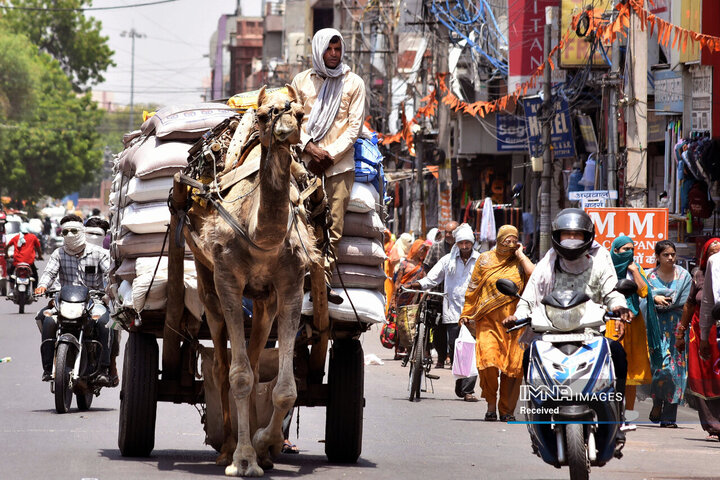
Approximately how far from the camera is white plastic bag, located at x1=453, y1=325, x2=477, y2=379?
1434 centimetres

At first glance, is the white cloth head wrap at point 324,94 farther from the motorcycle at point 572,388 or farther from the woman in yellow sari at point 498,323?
the woman in yellow sari at point 498,323

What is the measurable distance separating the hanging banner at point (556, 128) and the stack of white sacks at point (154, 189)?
13.5 metres

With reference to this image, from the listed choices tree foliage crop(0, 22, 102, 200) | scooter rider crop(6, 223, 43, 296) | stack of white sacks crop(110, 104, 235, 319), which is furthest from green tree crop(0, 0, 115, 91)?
stack of white sacks crop(110, 104, 235, 319)

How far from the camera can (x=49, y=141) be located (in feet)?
273

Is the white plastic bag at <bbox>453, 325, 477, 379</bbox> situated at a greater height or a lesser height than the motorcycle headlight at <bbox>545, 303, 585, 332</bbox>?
lesser

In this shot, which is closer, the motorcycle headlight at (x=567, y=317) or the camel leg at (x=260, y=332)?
the motorcycle headlight at (x=567, y=317)

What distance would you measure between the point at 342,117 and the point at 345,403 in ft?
6.76

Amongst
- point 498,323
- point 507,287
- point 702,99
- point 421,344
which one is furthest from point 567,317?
point 702,99

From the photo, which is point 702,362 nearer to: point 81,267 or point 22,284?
point 81,267

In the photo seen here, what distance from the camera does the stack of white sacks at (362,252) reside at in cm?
933

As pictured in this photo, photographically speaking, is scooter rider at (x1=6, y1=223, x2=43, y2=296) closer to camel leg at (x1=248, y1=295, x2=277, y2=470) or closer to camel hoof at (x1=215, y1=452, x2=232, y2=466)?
camel hoof at (x1=215, y1=452, x2=232, y2=466)

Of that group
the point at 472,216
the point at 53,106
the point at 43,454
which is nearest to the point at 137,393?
the point at 43,454

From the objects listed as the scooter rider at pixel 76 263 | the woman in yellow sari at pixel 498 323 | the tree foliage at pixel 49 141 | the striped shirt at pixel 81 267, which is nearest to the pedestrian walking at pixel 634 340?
the woman in yellow sari at pixel 498 323

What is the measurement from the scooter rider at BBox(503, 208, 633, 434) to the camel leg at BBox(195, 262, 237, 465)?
191 cm
